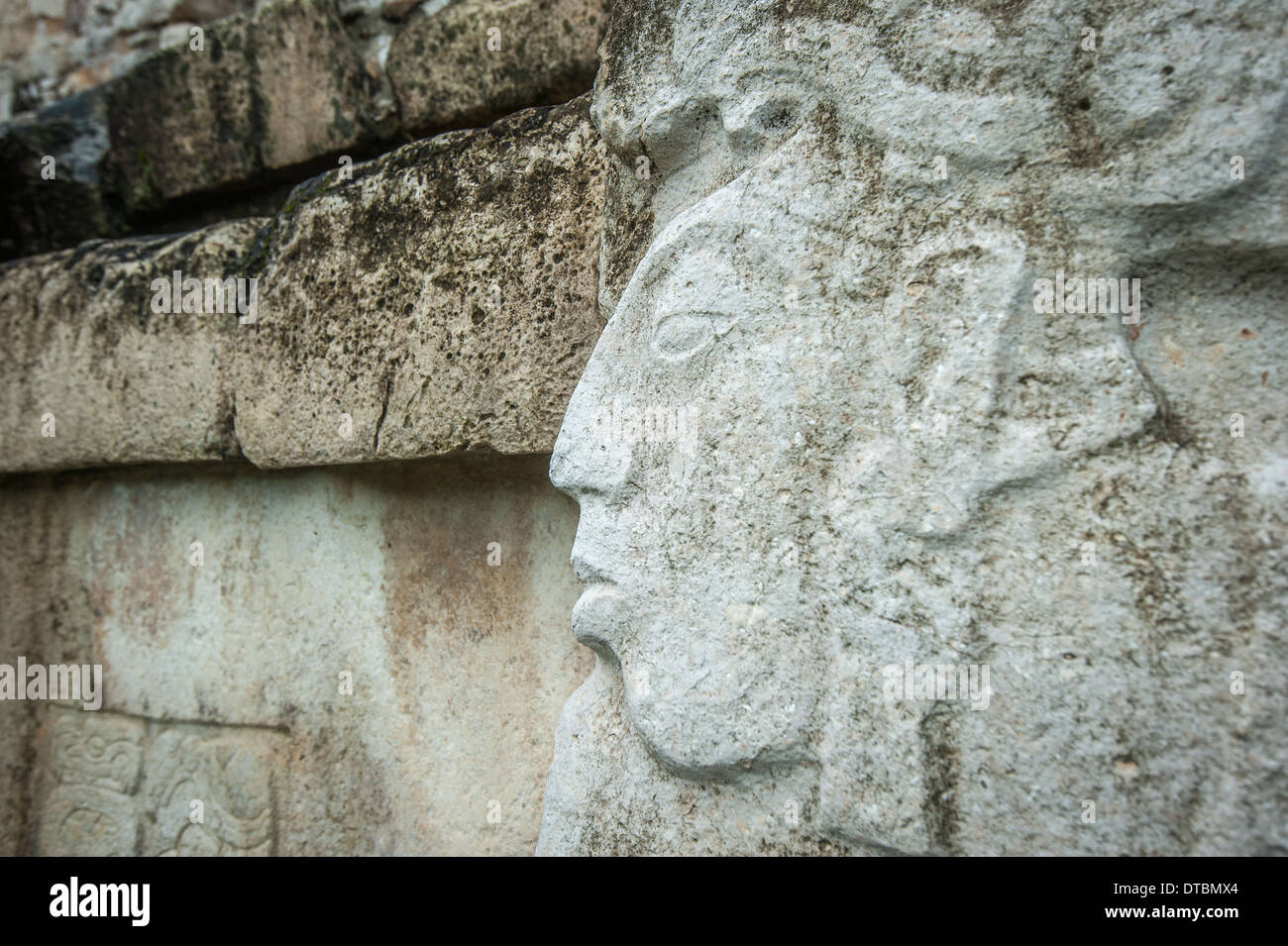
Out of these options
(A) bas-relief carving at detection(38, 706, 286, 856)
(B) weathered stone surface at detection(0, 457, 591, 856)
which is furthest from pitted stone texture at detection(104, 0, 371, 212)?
(A) bas-relief carving at detection(38, 706, 286, 856)

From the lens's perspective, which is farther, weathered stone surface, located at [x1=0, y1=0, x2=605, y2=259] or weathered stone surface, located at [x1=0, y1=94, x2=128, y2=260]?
weathered stone surface, located at [x1=0, y1=94, x2=128, y2=260]

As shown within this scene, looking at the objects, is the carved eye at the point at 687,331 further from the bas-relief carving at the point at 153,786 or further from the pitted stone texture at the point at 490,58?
the bas-relief carving at the point at 153,786

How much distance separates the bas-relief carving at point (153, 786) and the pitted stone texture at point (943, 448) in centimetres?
94

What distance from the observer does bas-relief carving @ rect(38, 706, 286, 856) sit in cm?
166

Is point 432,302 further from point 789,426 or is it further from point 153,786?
point 153,786

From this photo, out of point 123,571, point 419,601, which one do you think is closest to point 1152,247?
point 419,601

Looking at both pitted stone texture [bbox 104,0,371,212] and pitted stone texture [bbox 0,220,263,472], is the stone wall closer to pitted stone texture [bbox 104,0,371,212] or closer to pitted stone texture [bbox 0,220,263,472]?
pitted stone texture [bbox 0,220,263,472]

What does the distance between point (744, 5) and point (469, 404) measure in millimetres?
630

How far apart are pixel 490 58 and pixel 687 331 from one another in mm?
841

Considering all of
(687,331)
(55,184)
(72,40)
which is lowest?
(687,331)

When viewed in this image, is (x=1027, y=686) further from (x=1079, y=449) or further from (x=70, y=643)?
(x=70, y=643)

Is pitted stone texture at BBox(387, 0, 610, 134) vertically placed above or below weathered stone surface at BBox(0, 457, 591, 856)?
above

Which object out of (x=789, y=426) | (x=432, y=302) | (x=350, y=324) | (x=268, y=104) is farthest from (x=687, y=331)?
(x=268, y=104)

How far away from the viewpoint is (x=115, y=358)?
5.60 feet
